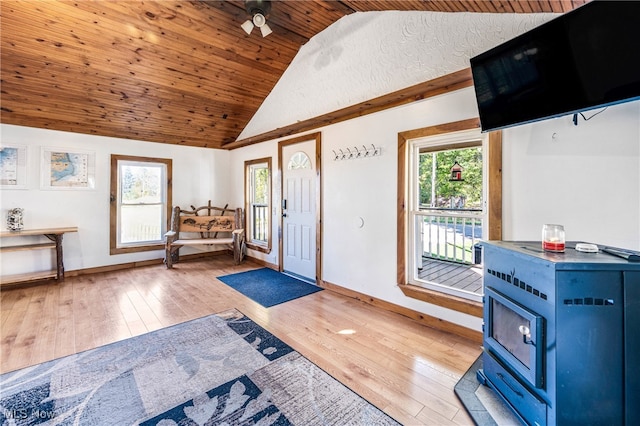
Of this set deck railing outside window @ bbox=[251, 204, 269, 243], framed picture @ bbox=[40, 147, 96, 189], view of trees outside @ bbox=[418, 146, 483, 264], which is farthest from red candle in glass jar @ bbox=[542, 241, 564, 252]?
framed picture @ bbox=[40, 147, 96, 189]

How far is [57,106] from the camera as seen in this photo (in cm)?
384

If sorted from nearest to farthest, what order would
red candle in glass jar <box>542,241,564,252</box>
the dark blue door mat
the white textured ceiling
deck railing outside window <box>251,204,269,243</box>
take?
1. red candle in glass jar <box>542,241,564,252</box>
2. the white textured ceiling
3. the dark blue door mat
4. deck railing outside window <box>251,204,269,243</box>

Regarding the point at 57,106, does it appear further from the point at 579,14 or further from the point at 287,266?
the point at 579,14

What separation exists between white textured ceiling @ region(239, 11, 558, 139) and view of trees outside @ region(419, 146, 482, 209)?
2962 millimetres

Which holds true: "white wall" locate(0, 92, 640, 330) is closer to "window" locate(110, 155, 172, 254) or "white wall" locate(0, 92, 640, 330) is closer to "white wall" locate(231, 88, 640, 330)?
"white wall" locate(231, 88, 640, 330)

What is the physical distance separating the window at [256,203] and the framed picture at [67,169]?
8.49 feet

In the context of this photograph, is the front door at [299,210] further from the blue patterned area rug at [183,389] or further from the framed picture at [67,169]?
the framed picture at [67,169]

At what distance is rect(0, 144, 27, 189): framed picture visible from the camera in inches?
154

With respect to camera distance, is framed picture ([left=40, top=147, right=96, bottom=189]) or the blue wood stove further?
framed picture ([left=40, top=147, right=96, bottom=189])

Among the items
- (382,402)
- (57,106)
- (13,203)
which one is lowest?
(382,402)

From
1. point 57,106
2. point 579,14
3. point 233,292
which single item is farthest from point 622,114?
point 57,106

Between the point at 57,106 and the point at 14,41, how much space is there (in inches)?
44.5

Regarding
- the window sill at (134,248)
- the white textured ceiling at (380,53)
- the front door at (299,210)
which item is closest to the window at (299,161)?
the front door at (299,210)

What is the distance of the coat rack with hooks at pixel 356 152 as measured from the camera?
326 cm
